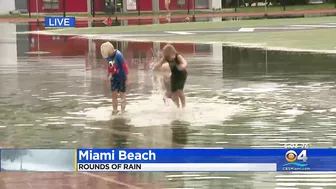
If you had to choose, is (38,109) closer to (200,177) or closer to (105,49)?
(105,49)

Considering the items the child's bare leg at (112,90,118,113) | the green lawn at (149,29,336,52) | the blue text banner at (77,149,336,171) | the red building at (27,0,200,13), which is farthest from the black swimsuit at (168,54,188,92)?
the red building at (27,0,200,13)

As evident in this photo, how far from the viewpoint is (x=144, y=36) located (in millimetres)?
37125

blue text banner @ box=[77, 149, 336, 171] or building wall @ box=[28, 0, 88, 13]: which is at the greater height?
building wall @ box=[28, 0, 88, 13]

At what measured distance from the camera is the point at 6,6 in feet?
226

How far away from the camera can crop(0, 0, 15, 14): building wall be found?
223 ft

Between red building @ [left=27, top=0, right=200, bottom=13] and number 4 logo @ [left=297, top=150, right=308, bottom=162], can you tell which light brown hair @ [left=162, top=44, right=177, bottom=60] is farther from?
red building @ [left=27, top=0, right=200, bottom=13]

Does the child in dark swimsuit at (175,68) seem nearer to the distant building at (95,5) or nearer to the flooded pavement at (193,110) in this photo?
the flooded pavement at (193,110)

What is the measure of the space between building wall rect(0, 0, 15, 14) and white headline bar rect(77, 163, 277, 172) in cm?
6296

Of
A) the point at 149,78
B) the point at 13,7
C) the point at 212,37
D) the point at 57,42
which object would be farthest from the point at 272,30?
the point at 13,7

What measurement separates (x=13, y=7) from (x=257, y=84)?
5508 cm

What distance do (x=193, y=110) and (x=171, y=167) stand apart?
6.69 meters

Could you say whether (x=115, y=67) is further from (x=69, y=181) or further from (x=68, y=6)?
(x=68, y=6)

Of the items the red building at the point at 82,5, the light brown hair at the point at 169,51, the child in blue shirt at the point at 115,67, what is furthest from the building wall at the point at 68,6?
the light brown hair at the point at 169,51

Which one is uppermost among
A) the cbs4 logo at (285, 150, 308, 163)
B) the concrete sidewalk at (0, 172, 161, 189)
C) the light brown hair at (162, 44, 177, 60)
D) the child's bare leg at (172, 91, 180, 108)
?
the light brown hair at (162, 44, 177, 60)
